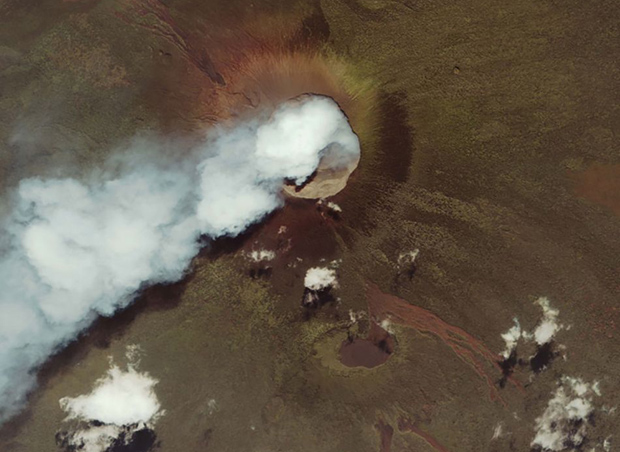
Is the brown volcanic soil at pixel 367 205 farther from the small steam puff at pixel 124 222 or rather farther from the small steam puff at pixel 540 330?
the small steam puff at pixel 124 222

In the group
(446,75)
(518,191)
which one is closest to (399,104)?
(446,75)

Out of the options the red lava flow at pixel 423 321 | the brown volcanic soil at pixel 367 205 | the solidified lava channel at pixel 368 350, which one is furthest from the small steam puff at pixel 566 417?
the solidified lava channel at pixel 368 350

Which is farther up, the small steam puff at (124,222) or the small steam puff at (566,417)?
the small steam puff at (124,222)

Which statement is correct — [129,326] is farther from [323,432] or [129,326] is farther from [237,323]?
[323,432]

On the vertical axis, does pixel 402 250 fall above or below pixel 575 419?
above

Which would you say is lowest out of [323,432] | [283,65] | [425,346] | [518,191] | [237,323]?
[323,432]
